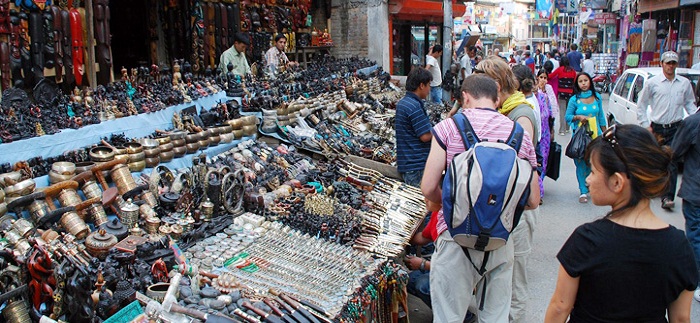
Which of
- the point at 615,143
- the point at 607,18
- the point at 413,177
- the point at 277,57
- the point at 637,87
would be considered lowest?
the point at 413,177

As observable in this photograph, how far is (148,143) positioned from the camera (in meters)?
4.82

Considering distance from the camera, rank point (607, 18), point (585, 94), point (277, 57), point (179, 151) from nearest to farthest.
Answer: point (179, 151), point (585, 94), point (277, 57), point (607, 18)

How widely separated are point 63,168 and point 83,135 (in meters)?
0.75

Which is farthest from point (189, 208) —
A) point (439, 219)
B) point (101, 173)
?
point (439, 219)

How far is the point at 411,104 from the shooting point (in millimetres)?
4410

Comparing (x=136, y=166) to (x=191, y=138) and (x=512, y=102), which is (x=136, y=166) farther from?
(x=512, y=102)

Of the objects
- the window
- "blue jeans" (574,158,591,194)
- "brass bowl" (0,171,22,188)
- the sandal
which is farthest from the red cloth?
the window

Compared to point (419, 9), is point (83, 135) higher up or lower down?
lower down

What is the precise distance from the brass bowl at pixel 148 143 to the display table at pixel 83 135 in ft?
1.17

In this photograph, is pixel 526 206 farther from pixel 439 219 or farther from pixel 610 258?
pixel 610 258

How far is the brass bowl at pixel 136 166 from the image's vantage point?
4.57 m

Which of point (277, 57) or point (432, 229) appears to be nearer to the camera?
point (432, 229)

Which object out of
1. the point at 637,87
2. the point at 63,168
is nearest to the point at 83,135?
the point at 63,168

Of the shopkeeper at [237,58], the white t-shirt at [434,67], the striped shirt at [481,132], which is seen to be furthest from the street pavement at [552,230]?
the shopkeeper at [237,58]
